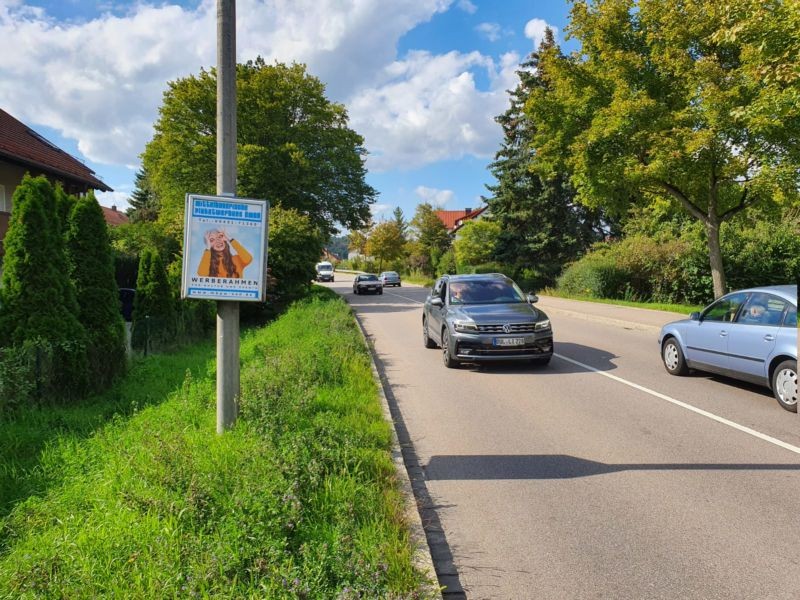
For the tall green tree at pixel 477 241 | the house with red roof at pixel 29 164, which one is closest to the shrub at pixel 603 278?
the tall green tree at pixel 477 241

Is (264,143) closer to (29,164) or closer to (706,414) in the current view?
(29,164)

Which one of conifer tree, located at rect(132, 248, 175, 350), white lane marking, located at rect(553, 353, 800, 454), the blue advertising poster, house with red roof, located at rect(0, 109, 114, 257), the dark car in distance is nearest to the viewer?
the blue advertising poster

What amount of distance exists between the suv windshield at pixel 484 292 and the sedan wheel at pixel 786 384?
4.63 m

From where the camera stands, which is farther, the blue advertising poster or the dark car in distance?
the dark car in distance

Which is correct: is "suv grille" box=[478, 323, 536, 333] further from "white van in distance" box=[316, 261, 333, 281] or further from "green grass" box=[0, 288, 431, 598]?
"white van in distance" box=[316, 261, 333, 281]

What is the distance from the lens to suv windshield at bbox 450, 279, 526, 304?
10.7 metres

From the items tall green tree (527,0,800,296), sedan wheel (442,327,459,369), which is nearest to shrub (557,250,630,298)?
tall green tree (527,0,800,296)

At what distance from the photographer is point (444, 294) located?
11.2m

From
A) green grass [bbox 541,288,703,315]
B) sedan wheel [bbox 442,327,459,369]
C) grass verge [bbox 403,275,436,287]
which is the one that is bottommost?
sedan wheel [bbox 442,327,459,369]

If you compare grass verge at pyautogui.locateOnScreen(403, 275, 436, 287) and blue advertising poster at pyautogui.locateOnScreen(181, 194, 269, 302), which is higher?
grass verge at pyautogui.locateOnScreen(403, 275, 436, 287)

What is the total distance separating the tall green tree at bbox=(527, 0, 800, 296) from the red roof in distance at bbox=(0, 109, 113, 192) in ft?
61.3

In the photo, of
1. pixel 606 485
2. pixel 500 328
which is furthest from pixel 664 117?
pixel 606 485

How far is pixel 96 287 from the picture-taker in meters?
9.08

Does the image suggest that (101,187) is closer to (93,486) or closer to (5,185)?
(5,185)
